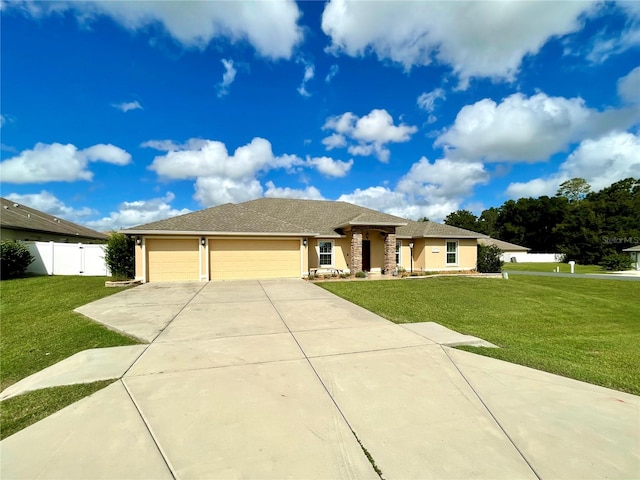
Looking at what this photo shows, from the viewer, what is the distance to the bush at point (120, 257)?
1370 centimetres

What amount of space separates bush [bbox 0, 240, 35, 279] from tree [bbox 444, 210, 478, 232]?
195 ft

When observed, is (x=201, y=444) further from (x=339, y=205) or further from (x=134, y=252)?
(x=339, y=205)

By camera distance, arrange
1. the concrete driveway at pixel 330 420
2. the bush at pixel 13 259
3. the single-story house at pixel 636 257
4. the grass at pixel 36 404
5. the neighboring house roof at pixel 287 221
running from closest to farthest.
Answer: the concrete driveway at pixel 330 420
the grass at pixel 36 404
the bush at pixel 13 259
the neighboring house roof at pixel 287 221
the single-story house at pixel 636 257

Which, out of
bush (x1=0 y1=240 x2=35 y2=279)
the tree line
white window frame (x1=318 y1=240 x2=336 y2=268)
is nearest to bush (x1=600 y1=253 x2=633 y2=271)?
the tree line

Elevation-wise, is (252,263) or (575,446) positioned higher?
(252,263)

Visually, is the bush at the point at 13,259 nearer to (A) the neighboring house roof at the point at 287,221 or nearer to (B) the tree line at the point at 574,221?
(A) the neighboring house roof at the point at 287,221

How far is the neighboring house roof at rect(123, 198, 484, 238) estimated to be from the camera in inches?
553

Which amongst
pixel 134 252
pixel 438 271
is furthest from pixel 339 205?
pixel 134 252

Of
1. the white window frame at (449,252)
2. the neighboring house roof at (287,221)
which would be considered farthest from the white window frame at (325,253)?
the white window frame at (449,252)

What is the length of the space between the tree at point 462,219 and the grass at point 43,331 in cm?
5954

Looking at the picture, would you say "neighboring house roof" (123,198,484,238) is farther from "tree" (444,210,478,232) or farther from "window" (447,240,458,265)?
"tree" (444,210,478,232)

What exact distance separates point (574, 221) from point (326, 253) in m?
41.7

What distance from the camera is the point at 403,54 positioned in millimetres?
12297

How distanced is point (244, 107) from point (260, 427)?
621 inches
